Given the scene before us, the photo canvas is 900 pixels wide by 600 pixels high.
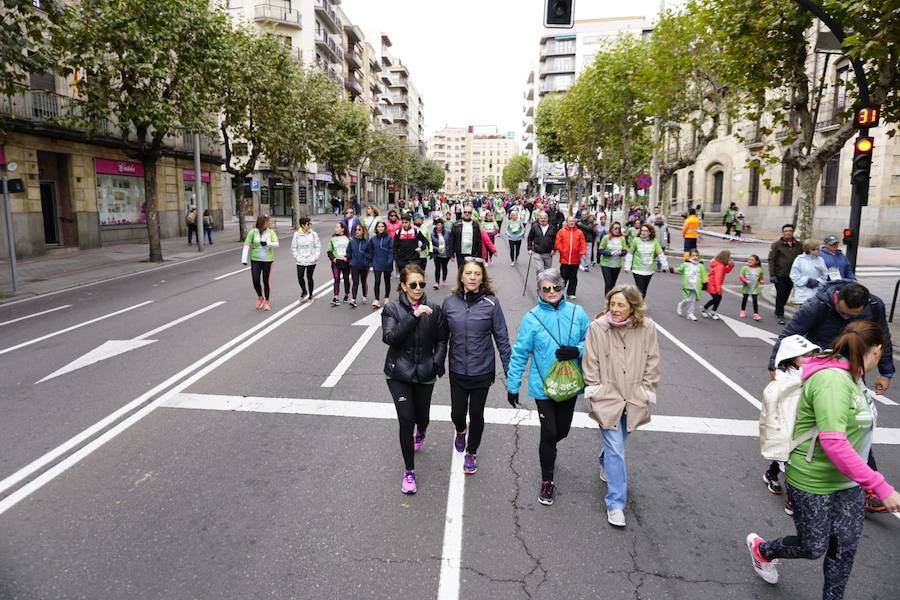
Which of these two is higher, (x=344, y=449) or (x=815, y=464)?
(x=815, y=464)

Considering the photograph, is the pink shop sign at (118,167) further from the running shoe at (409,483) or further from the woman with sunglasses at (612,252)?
the running shoe at (409,483)

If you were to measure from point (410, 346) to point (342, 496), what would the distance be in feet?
3.74

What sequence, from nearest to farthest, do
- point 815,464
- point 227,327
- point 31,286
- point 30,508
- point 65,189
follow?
point 815,464 < point 30,508 < point 227,327 < point 31,286 < point 65,189

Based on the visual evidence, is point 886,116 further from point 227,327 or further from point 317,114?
point 317,114

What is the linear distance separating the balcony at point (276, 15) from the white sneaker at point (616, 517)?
56.4m

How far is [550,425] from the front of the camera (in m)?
4.32

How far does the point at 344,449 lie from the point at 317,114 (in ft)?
101

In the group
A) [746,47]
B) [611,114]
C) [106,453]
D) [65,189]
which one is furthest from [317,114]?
[106,453]

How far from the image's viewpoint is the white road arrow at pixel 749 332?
10008 millimetres

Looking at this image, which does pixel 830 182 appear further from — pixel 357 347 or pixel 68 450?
pixel 68 450

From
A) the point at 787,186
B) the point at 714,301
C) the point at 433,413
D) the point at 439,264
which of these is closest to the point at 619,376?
the point at 433,413

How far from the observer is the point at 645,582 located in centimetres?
349

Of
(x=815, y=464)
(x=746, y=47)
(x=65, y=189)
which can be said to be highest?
(x=746, y=47)

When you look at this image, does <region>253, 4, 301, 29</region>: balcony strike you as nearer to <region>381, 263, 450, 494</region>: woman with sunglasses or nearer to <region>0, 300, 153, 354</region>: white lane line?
<region>0, 300, 153, 354</region>: white lane line
